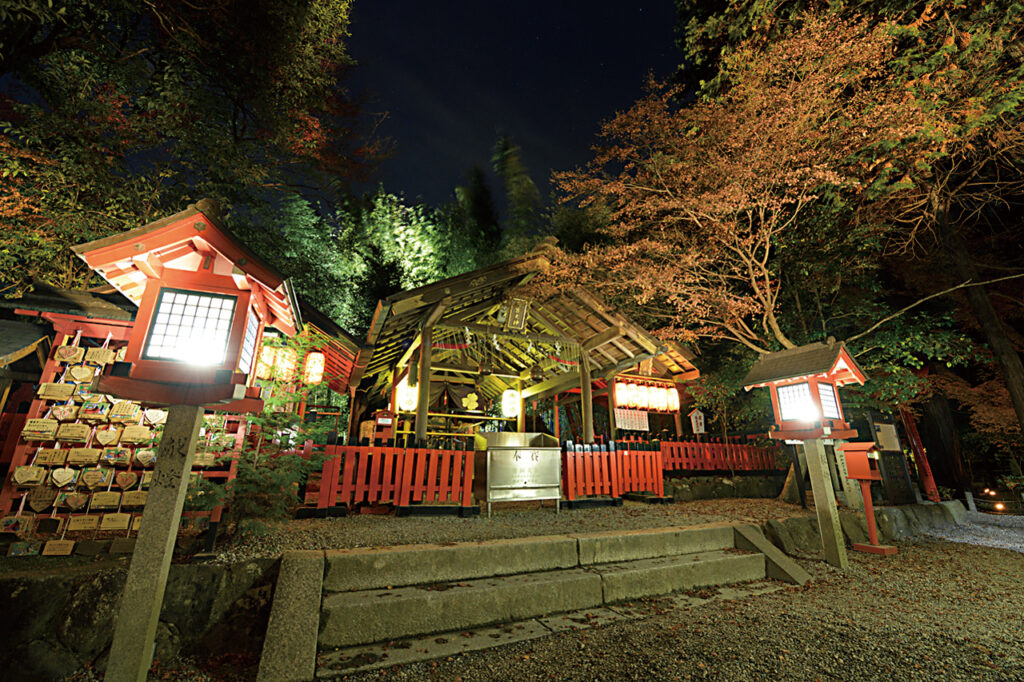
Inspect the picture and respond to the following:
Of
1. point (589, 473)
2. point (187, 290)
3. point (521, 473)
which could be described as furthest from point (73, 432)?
point (589, 473)

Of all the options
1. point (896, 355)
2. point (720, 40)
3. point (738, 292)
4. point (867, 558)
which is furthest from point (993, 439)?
point (720, 40)

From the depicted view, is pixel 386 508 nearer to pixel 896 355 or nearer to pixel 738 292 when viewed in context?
pixel 738 292

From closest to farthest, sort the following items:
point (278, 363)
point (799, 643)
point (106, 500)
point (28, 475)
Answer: point (799, 643)
point (28, 475)
point (106, 500)
point (278, 363)

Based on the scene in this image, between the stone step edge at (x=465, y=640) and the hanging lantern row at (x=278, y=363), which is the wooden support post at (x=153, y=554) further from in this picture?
the hanging lantern row at (x=278, y=363)

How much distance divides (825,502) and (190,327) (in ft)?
29.1

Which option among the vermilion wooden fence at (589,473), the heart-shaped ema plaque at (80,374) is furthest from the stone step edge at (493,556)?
the heart-shaped ema plaque at (80,374)

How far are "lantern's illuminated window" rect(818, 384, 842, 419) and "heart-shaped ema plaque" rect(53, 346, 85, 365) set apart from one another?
11.5 meters

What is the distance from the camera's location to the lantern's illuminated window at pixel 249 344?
3779 millimetres

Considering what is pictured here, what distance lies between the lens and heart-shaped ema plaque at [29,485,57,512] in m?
5.55

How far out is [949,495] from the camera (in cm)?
1468

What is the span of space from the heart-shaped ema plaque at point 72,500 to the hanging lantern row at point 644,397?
1274cm

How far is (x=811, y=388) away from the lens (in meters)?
6.31

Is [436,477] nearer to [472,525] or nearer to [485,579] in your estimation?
[472,525]

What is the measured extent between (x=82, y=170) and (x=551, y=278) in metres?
10.4
